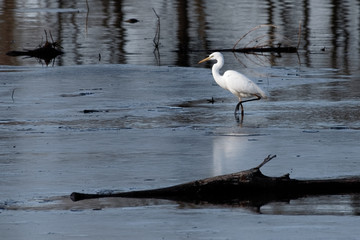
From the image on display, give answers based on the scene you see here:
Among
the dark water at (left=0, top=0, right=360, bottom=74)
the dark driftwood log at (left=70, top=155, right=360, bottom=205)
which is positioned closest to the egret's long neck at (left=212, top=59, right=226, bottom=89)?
the dark water at (left=0, top=0, right=360, bottom=74)

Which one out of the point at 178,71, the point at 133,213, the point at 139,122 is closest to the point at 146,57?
the point at 178,71

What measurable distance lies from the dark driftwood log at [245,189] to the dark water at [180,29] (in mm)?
12279

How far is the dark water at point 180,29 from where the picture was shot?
2450cm

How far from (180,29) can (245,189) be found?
76.8 feet

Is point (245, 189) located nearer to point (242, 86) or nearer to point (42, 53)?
point (242, 86)

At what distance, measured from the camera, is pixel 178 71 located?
21750 mm

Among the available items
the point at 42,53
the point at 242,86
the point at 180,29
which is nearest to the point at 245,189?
the point at 242,86

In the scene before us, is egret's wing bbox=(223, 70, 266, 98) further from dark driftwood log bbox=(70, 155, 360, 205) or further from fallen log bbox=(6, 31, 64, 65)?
fallen log bbox=(6, 31, 64, 65)

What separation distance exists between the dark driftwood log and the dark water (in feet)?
40.3

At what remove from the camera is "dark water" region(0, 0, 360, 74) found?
2450 centimetres

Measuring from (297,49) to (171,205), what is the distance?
56.1 ft

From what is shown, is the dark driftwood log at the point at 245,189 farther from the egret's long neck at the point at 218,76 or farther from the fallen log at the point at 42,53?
the fallen log at the point at 42,53

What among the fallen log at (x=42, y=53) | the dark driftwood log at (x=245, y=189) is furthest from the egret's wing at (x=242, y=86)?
the fallen log at (x=42, y=53)

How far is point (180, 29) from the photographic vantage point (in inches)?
1282
